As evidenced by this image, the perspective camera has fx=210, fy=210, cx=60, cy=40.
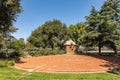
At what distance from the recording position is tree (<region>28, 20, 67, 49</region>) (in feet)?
187

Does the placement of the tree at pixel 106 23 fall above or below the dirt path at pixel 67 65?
above

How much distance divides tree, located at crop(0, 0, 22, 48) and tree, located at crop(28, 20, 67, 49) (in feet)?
101

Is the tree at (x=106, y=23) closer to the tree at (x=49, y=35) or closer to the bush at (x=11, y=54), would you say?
the bush at (x=11, y=54)

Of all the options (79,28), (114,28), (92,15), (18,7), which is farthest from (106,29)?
(79,28)

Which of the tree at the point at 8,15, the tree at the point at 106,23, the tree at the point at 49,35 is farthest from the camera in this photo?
the tree at the point at 49,35

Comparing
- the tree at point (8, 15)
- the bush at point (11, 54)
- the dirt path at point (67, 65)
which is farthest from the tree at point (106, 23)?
the tree at point (8, 15)

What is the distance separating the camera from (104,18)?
1470 inches

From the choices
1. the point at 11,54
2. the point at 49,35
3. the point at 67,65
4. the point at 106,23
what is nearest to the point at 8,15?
the point at 11,54

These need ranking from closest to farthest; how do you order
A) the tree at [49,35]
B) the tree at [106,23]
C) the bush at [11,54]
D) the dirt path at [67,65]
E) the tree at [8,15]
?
the dirt path at [67,65], the tree at [8,15], the bush at [11,54], the tree at [106,23], the tree at [49,35]

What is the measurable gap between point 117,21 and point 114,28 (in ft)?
7.14

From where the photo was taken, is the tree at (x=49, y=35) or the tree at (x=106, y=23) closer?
the tree at (x=106, y=23)

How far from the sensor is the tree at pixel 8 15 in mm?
23991

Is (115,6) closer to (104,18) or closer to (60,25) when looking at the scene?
(104,18)

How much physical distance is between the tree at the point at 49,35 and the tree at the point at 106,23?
1786 cm
